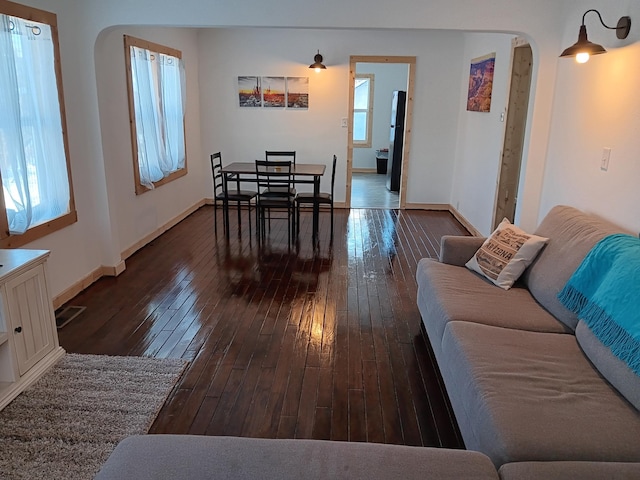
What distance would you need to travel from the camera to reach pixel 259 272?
4414mm

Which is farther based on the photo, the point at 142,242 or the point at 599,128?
the point at 142,242

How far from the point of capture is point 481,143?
5.71 metres

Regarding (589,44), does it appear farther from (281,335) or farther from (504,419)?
(281,335)

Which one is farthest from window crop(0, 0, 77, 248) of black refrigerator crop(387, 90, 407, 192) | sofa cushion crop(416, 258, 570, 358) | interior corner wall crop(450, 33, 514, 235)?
black refrigerator crop(387, 90, 407, 192)

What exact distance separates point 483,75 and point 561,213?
10.4 feet

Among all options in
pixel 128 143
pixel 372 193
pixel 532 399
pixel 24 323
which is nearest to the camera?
pixel 532 399

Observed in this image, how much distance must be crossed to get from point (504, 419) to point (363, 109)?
378 inches

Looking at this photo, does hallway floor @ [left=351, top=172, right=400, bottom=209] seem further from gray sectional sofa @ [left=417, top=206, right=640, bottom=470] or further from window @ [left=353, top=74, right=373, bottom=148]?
gray sectional sofa @ [left=417, top=206, right=640, bottom=470]

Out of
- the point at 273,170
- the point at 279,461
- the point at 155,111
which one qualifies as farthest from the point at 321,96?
the point at 279,461

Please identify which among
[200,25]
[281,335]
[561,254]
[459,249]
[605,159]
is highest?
[200,25]

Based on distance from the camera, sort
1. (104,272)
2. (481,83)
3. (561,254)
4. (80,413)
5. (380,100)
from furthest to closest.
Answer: (380,100), (481,83), (104,272), (561,254), (80,413)

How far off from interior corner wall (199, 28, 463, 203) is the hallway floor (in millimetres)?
453

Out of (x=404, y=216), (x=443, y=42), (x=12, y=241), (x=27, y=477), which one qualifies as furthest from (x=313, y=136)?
(x=27, y=477)

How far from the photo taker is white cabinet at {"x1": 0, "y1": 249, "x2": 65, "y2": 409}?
2.45m
